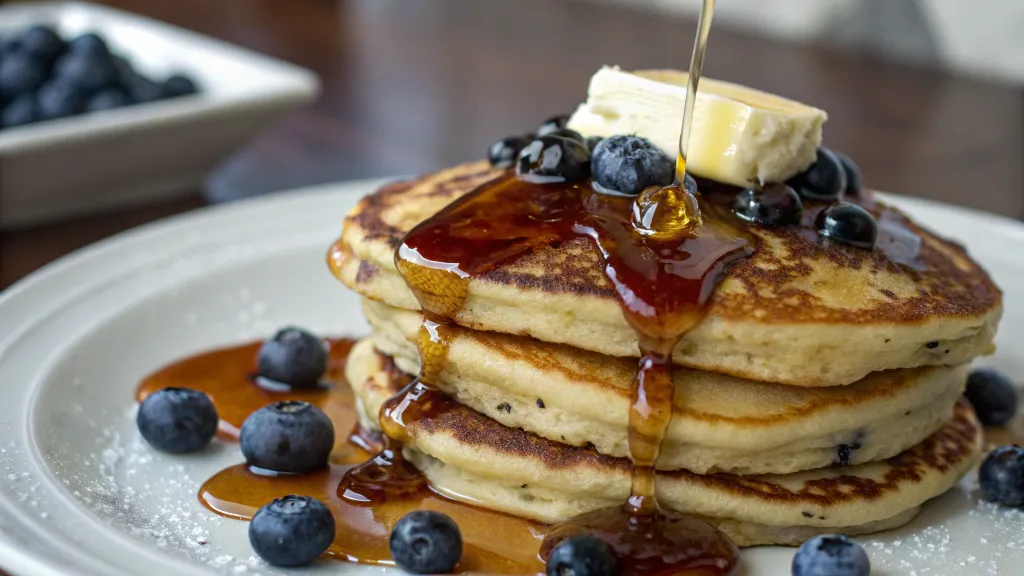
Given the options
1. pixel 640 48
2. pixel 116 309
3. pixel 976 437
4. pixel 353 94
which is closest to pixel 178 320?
pixel 116 309

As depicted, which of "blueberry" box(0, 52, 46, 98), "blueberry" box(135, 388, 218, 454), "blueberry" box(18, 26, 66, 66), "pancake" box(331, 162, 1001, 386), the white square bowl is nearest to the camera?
"pancake" box(331, 162, 1001, 386)

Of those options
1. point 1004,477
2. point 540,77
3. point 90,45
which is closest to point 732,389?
point 1004,477

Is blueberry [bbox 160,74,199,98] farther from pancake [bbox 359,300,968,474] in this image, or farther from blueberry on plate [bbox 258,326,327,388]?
pancake [bbox 359,300,968,474]

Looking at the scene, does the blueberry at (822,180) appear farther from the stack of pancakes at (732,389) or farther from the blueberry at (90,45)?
the blueberry at (90,45)

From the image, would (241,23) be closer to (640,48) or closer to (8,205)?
(640,48)

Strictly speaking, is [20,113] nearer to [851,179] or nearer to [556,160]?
[556,160]


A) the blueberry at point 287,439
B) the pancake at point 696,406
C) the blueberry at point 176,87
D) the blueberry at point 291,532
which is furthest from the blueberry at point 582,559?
the blueberry at point 176,87

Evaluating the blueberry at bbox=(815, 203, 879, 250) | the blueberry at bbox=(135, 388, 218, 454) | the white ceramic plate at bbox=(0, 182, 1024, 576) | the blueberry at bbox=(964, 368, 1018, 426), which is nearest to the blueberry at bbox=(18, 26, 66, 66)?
the white ceramic plate at bbox=(0, 182, 1024, 576)
